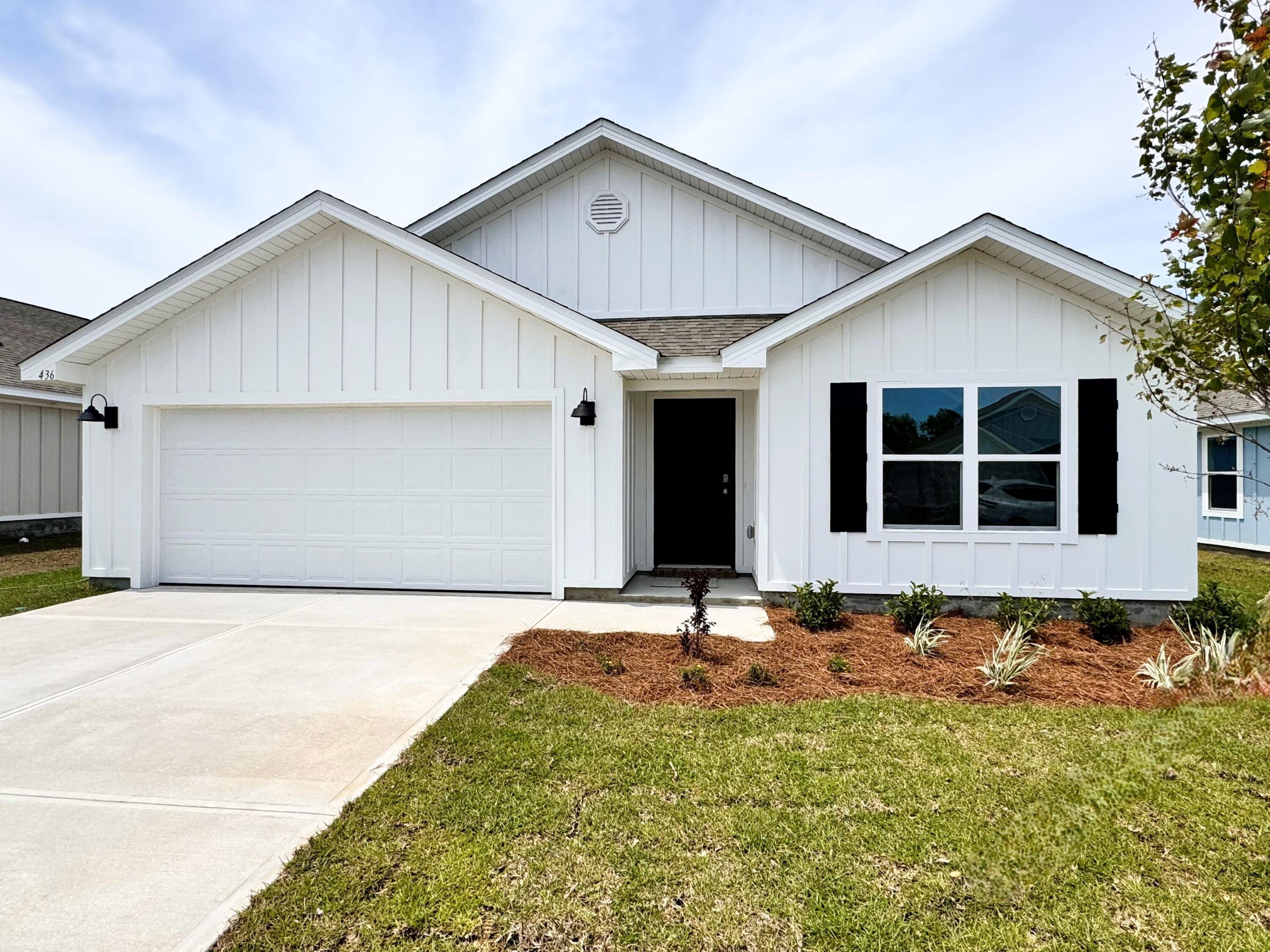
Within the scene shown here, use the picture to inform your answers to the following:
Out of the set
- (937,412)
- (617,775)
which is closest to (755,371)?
(937,412)

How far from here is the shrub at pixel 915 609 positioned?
6.23m

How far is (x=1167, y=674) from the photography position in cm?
467

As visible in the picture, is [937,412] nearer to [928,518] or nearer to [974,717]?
[928,518]

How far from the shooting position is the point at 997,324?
689 cm

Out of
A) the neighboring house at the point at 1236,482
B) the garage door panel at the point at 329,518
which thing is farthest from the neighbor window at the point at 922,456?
the neighboring house at the point at 1236,482

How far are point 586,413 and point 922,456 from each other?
3.82 m

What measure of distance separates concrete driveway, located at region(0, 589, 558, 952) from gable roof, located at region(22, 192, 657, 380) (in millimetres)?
3158

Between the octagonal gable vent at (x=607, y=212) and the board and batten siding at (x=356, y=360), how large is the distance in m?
2.55

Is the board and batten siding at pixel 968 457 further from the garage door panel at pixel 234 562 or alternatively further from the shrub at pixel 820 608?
the garage door panel at pixel 234 562

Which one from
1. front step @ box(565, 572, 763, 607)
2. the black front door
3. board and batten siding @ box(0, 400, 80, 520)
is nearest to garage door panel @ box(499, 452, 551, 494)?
front step @ box(565, 572, 763, 607)

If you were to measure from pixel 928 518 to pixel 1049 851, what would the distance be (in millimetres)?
4774

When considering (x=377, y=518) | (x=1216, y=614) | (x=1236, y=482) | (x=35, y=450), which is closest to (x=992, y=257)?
(x=1216, y=614)

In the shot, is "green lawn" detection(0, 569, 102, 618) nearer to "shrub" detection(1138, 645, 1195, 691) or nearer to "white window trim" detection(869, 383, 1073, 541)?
"white window trim" detection(869, 383, 1073, 541)

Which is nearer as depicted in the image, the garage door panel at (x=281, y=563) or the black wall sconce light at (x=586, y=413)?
the black wall sconce light at (x=586, y=413)
